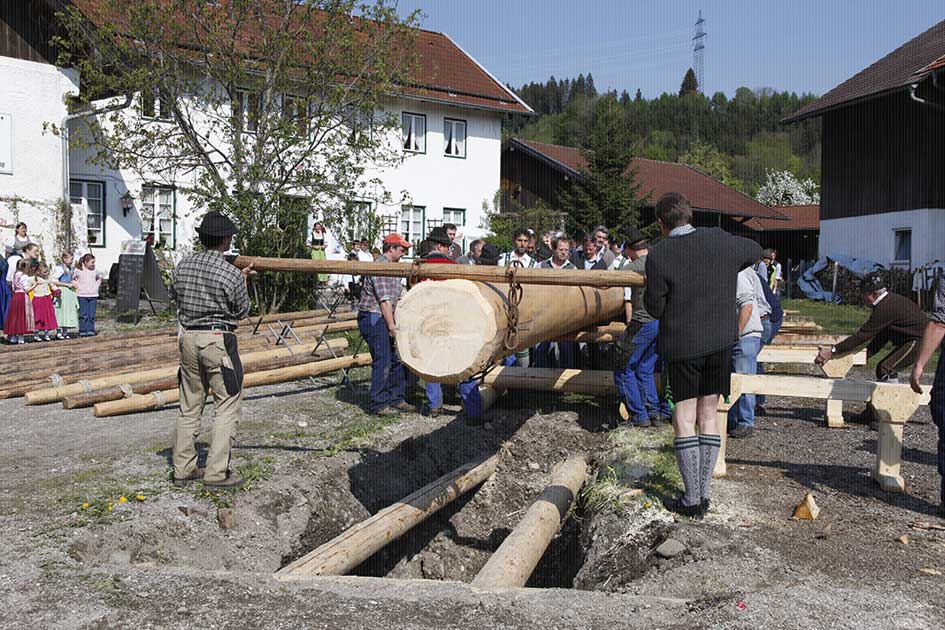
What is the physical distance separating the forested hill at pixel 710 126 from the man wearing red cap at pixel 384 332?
76185 mm

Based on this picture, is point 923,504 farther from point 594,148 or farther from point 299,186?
point 594,148

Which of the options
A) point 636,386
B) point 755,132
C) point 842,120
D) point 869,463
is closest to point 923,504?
point 869,463

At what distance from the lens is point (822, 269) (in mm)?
29062

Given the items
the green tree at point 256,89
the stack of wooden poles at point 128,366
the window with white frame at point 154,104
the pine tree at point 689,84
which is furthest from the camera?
the pine tree at point 689,84

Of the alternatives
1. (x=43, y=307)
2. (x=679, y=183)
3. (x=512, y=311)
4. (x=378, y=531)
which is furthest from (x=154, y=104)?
(x=679, y=183)

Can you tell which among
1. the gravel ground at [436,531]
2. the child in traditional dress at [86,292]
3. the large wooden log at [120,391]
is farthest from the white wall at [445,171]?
the gravel ground at [436,531]

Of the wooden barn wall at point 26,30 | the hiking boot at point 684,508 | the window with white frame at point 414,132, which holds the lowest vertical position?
the hiking boot at point 684,508

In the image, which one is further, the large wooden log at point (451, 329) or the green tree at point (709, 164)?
the green tree at point (709, 164)

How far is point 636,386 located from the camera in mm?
8180

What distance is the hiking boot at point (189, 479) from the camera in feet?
20.7

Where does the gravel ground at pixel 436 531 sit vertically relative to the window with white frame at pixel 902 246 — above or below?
below

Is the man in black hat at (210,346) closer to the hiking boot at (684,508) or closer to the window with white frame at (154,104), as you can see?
the hiking boot at (684,508)

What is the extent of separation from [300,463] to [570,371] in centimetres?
339

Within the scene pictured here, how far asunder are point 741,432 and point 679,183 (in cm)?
3669
